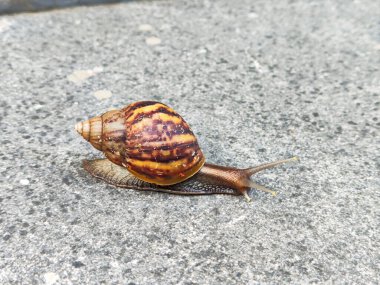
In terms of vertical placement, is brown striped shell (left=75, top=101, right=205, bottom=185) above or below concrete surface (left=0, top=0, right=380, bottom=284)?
above

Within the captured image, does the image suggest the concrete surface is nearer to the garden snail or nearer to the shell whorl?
the garden snail

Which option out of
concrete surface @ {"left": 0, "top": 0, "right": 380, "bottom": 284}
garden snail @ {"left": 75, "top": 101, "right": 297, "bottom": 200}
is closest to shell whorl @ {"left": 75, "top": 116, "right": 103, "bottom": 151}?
garden snail @ {"left": 75, "top": 101, "right": 297, "bottom": 200}

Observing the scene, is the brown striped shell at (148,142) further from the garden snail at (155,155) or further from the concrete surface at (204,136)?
the concrete surface at (204,136)

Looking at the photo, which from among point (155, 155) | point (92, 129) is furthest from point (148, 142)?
point (92, 129)

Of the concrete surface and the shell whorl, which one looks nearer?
the concrete surface

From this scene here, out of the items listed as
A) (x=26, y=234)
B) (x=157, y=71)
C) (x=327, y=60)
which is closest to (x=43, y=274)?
(x=26, y=234)

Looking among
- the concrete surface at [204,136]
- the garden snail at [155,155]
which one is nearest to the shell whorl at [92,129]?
the garden snail at [155,155]
